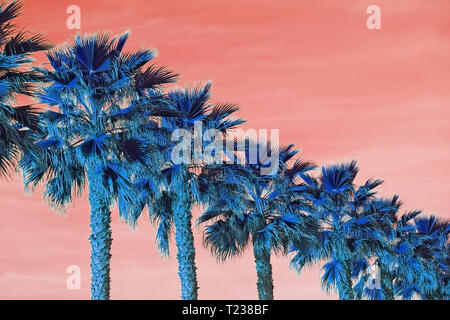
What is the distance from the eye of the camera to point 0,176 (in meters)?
14.9

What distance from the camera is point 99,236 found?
63.3 feet

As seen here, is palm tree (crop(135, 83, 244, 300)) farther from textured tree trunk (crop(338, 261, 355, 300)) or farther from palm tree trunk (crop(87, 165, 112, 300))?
Result: textured tree trunk (crop(338, 261, 355, 300))

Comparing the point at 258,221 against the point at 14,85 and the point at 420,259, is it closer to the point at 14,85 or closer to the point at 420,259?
the point at 14,85

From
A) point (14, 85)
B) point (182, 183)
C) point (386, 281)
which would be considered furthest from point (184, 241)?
point (386, 281)

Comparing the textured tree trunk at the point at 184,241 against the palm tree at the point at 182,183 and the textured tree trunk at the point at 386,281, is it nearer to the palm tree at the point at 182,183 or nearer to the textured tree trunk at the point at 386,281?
the palm tree at the point at 182,183

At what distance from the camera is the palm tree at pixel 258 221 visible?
2556 centimetres

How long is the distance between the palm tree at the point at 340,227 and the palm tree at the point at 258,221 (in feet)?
6.21

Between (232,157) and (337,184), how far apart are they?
27.8 ft

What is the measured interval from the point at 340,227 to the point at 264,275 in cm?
613

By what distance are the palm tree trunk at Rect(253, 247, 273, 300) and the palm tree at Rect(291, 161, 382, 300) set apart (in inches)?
134

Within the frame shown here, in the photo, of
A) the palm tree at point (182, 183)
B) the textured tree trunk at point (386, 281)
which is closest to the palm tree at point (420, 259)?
the textured tree trunk at point (386, 281)
